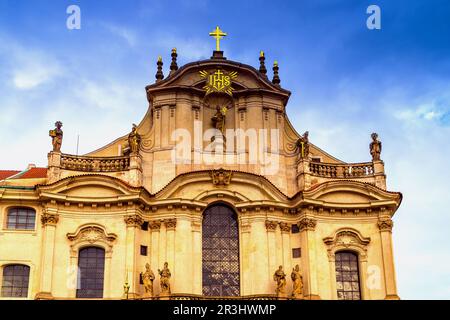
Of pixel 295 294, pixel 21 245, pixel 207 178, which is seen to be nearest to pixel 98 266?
pixel 21 245

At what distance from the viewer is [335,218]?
35156 millimetres

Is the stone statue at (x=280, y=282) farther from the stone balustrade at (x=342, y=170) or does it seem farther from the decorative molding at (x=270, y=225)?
the stone balustrade at (x=342, y=170)

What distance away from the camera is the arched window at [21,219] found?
33.9 meters

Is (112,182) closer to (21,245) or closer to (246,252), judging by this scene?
(21,245)

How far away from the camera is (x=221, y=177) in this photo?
115 feet

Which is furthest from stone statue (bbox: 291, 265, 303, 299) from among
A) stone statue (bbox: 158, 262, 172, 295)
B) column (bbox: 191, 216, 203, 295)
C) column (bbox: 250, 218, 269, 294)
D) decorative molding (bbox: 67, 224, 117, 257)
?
decorative molding (bbox: 67, 224, 117, 257)

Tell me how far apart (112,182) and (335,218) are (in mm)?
10813

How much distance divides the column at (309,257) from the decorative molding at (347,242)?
2.63 feet

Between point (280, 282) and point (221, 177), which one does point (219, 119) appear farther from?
point (280, 282)

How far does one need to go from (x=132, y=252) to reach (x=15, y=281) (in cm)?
542

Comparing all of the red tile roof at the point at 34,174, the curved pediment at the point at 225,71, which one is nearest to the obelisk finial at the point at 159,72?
the curved pediment at the point at 225,71

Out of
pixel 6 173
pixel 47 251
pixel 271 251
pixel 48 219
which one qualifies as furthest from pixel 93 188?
pixel 271 251

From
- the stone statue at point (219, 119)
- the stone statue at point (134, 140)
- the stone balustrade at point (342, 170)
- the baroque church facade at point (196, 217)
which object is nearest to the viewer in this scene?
the baroque church facade at point (196, 217)

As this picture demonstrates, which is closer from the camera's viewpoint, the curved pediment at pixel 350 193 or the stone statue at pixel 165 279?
the stone statue at pixel 165 279
